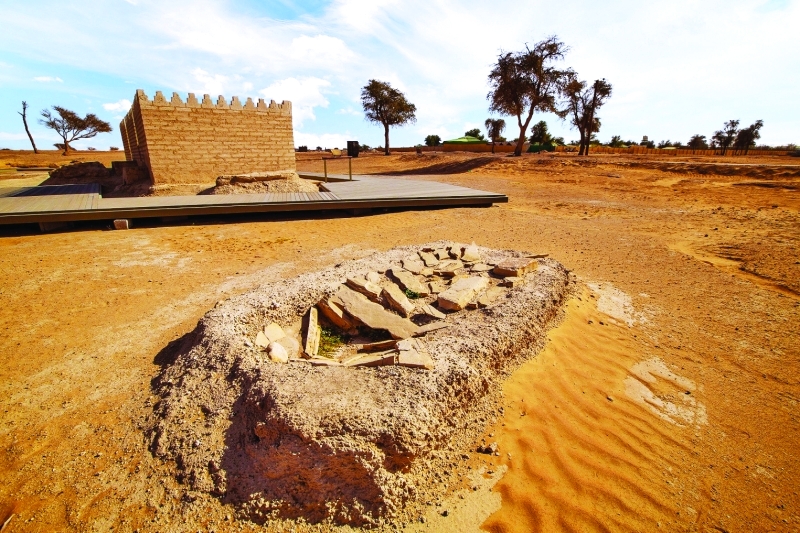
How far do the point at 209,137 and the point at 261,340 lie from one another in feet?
35.7

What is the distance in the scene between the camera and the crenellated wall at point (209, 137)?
1082 centimetres

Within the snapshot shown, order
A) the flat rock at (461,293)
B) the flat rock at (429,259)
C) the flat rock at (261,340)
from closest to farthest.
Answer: the flat rock at (261,340) → the flat rock at (461,293) → the flat rock at (429,259)

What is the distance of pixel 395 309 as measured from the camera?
367 centimetres

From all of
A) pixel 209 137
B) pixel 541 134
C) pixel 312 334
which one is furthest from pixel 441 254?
pixel 541 134

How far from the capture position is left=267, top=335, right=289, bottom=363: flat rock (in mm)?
2839

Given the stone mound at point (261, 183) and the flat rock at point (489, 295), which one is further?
the stone mound at point (261, 183)

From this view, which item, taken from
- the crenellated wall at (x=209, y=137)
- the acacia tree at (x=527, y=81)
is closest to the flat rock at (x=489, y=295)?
the crenellated wall at (x=209, y=137)

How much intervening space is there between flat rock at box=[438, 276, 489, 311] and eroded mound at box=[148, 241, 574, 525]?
0.66ft

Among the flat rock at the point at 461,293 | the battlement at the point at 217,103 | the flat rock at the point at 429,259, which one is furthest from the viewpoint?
the battlement at the point at 217,103

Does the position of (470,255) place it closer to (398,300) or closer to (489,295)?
(489,295)

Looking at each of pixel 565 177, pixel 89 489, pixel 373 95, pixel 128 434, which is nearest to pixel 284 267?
pixel 128 434


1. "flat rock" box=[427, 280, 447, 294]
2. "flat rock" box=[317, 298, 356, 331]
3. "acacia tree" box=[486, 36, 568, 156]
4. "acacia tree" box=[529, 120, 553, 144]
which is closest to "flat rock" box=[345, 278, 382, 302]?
"flat rock" box=[317, 298, 356, 331]

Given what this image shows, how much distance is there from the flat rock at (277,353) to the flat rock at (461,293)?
1.63 metres

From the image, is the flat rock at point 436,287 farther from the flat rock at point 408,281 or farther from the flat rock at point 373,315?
the flat rock at point 373,315
